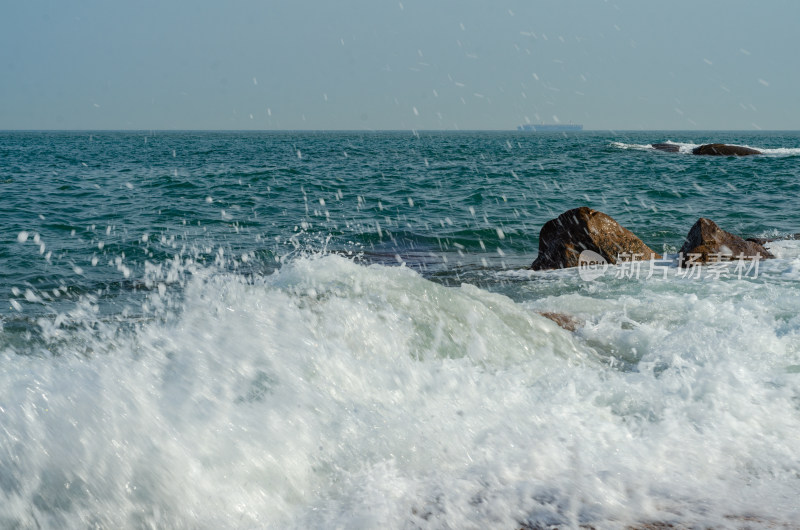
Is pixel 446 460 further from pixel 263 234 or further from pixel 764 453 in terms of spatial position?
pixel 263 234

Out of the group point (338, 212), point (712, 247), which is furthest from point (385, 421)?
point (338, 212)

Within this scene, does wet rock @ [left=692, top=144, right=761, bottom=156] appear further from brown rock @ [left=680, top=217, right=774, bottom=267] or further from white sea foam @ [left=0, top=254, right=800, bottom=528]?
white sea foam @ [left=0, top=254, right=800, bottom=528]

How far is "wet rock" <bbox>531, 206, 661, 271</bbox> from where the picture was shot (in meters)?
9.76

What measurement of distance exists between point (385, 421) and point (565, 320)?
10.5 ft

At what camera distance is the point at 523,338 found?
5.23 metres

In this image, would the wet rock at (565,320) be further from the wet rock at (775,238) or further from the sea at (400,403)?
the wet rock at (775,238)

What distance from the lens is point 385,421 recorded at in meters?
3.64

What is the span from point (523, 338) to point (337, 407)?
83.9 inches

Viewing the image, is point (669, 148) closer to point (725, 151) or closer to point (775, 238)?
point (725, 151)

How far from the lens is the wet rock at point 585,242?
9.76 m

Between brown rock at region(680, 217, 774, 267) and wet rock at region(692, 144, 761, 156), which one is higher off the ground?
wet rock at region(692, 144, 761, 156)

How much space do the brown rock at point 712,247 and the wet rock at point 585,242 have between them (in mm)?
635

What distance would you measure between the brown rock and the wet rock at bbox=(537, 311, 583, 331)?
398cm

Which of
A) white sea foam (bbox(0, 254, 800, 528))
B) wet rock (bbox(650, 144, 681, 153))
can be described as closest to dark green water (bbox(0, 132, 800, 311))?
white sea foam (bbox(0, 254, 800, 528))
